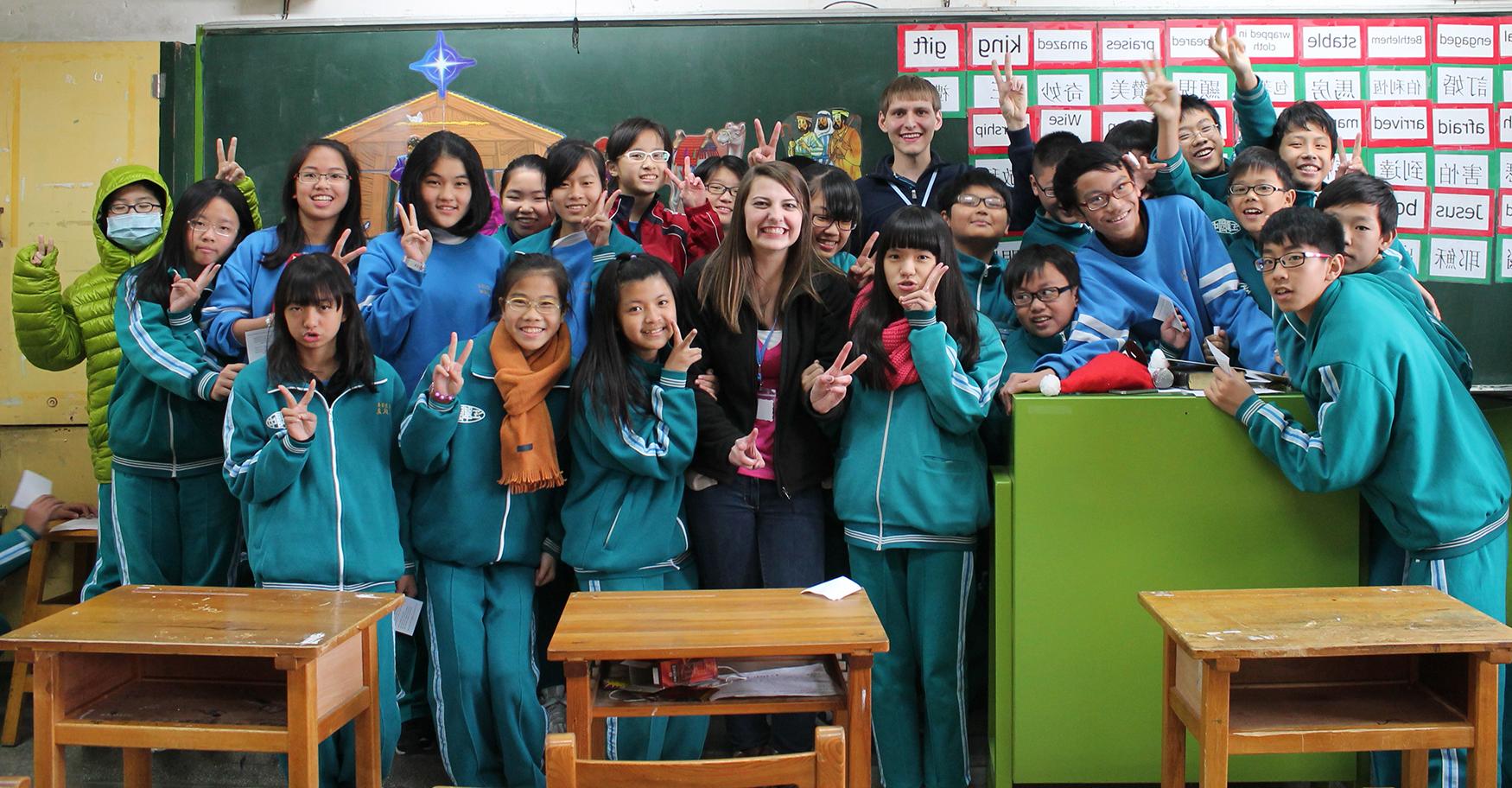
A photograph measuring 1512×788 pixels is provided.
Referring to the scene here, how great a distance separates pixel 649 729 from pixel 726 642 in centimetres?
96

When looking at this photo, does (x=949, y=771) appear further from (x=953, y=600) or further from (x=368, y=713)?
(x=368, y=713)

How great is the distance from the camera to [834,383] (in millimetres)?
2633

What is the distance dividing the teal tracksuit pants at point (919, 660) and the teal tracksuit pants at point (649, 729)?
433mm

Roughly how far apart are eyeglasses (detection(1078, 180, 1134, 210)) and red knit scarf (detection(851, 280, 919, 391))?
69 centimetres

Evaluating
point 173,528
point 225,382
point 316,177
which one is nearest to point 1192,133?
point 316,177

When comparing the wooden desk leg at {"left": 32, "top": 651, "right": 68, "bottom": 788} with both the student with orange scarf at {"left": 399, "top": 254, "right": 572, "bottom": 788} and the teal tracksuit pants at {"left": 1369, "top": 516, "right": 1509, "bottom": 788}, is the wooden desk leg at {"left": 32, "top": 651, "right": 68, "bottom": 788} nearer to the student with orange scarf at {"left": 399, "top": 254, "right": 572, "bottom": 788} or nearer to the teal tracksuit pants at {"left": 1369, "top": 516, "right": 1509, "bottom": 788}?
the student with orange scarf at {"left": 399, "top": 254, "right": 572, "bottom": 788}

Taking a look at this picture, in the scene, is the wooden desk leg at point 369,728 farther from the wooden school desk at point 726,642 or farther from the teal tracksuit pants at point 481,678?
the teal tracksuit pants at point 481,678

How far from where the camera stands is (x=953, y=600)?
8.92 ft

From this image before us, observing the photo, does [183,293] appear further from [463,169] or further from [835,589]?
[835,589]

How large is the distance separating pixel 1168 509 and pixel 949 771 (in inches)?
30.9

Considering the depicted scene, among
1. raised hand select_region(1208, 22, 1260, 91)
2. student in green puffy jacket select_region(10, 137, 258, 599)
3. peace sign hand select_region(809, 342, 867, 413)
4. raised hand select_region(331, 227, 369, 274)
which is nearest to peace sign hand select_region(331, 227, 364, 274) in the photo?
raised hand select_region(331, 227, 369, 274)

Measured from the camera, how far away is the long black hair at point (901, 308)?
2.67m

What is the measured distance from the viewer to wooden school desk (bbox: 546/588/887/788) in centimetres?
192

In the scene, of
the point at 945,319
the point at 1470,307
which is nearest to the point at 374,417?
the point at 945,319
